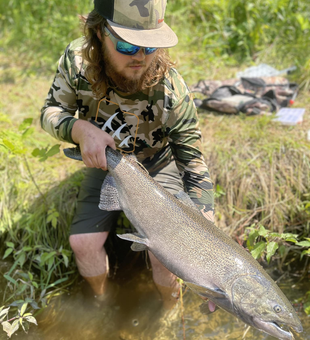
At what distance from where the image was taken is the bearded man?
7.93ft

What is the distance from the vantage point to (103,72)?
9.04ft

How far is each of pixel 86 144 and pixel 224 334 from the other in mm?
1969

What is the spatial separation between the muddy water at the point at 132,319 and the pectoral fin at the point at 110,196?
4.18 ft

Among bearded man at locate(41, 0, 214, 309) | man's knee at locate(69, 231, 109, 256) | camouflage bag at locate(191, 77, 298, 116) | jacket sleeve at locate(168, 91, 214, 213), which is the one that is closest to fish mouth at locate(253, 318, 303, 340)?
bearded man at locate(41, 0, 214, 309)

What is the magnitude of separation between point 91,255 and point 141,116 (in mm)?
1210

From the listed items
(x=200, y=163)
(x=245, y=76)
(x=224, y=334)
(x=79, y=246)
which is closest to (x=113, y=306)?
(x=79, y=246)

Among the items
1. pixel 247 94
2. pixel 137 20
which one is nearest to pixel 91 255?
pixel 137 20

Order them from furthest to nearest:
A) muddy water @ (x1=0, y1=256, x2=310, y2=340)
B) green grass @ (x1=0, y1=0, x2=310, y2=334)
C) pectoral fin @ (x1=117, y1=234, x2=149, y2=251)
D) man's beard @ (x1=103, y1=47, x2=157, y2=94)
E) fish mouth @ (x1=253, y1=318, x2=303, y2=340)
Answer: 1. green grass @ (x1=0, y1=0, x2=310, y2=334)
2. muddy water @ (x1=0, y1=256, x2=310, y2=340)
3. man's beard @ (x1=103, y1=47, x2=157, y2=94)
4. pectoral fin @ (x1=117, y1=234, x2=149, y2=251)
5. fish mouth @ (x1=253, y1=318, x2=303, y2=340)

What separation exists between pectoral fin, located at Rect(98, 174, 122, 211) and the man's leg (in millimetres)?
630

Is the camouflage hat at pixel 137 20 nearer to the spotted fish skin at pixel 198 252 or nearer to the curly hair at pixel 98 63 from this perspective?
the curly hair at pixel 98 63

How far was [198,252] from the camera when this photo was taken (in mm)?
2055

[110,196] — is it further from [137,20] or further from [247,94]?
[247,94]

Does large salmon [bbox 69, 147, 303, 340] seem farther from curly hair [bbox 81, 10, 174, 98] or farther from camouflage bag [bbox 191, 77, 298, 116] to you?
camouflage bag [bbox 191, 77, 298, 116]

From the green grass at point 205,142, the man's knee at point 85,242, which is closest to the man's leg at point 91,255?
the man's knee at point 85,242
